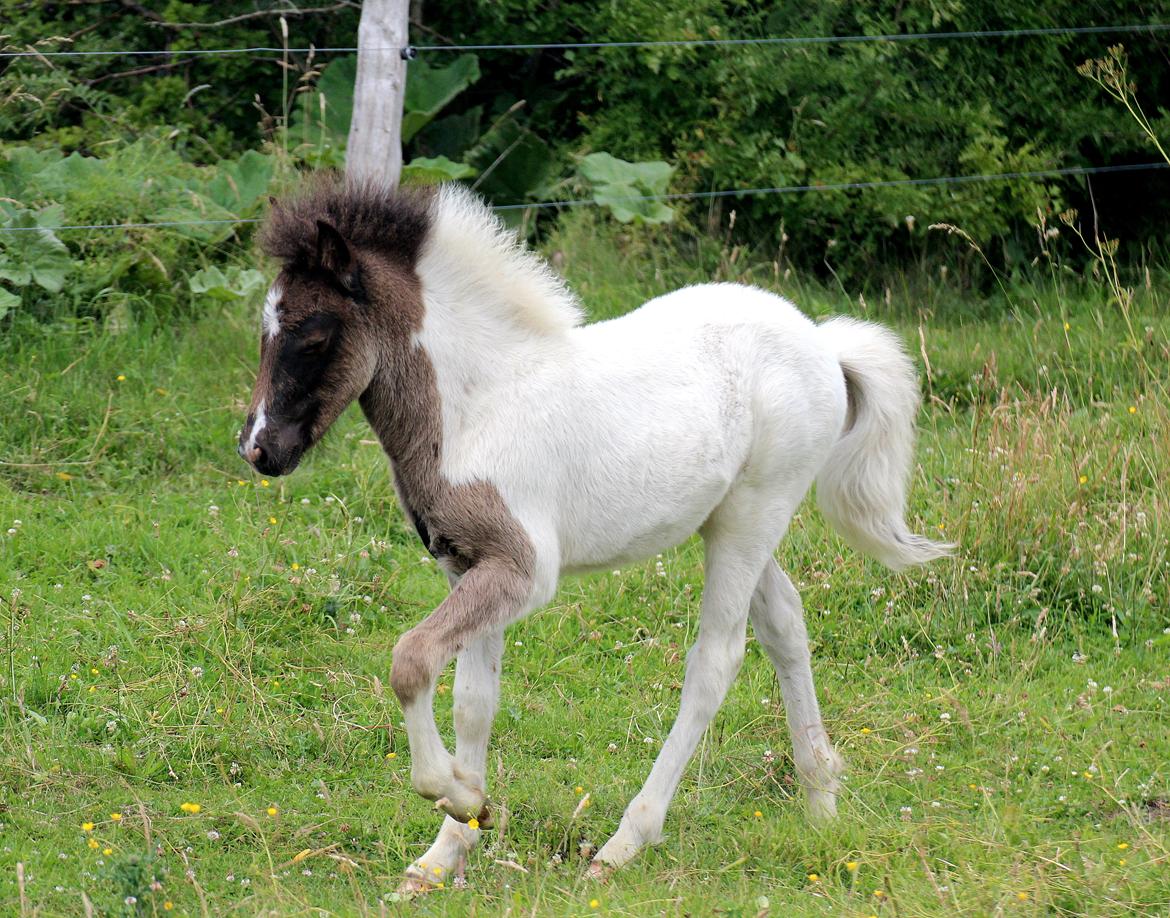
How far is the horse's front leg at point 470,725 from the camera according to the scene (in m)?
4.29

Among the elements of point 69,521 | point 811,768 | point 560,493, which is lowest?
point 69,521

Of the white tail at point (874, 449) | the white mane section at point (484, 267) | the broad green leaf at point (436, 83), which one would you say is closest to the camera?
the white mane section at point (484, 267)

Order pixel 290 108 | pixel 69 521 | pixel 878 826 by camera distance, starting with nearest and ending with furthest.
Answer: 1. pixel 878 826
2. pixel 69 521
3. pixel 290 108

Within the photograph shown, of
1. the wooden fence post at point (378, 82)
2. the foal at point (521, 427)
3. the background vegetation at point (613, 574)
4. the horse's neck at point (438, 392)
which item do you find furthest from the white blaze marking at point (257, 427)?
the wooden fence post at point (378, 82)

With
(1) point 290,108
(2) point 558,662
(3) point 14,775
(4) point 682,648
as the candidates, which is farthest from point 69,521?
(1) point 290,108

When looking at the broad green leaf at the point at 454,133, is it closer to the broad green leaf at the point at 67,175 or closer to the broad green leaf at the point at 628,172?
the broad green leaf at the point at 628,172

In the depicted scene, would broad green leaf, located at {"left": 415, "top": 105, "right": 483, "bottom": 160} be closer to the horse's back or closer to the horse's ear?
the horse's back

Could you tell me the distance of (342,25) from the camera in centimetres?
1111

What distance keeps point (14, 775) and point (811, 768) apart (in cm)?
273

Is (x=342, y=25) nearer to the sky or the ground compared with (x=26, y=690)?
nearer to the sky

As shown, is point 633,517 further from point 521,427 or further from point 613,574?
point 613,574

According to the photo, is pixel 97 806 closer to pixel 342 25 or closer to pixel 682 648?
pixel 682 648

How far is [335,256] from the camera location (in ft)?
12.8

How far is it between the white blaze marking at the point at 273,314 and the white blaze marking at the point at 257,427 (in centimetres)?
20
